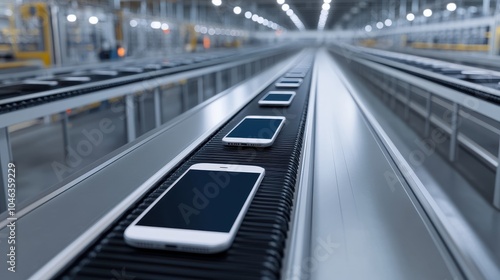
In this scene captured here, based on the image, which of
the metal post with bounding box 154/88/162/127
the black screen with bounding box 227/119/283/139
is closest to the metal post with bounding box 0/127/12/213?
the black screen with bounding box 227/119/283/139

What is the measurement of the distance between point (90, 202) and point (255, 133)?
0.94 metres

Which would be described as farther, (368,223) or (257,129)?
(257,129)

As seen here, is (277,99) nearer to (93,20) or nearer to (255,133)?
(255,133)

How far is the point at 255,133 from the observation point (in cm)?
219

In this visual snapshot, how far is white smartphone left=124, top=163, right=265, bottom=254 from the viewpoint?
1070mm

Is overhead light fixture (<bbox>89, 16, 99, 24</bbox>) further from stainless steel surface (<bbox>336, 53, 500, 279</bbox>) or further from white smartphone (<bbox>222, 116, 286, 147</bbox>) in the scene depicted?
white smartphone (<bbox>222, 116, 286, 147</bbox>)

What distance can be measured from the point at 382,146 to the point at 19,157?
17.2 feet

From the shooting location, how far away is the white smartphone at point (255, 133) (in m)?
2.04

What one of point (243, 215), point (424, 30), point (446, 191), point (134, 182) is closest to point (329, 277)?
point (243, 215)

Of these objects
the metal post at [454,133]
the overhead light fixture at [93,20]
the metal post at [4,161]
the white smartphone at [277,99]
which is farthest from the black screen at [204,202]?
the overhead light fixture at [93,20]

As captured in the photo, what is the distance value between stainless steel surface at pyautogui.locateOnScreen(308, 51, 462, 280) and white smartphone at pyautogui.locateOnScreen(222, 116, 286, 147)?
0.84ft

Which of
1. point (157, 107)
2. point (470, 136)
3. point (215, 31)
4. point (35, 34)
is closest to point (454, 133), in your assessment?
point (470, 136)

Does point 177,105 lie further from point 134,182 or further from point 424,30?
point 424,30

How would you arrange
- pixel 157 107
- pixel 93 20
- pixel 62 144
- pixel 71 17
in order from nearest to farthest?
1. pixel 157 107
2. pixel 62 144
3. pixel 71 17
4. pixel 93 20
